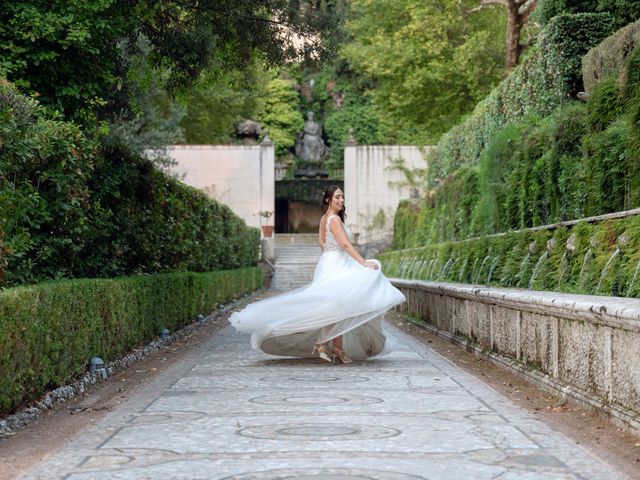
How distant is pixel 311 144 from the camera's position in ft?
227

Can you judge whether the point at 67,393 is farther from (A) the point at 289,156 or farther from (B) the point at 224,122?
(A) the point at 289,156

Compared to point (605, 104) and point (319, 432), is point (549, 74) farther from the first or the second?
point (319, 432)

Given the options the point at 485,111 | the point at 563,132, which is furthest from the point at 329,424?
the point at 485,111

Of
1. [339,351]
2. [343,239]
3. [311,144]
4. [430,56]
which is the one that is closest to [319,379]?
[339,351]

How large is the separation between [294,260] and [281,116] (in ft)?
82.6

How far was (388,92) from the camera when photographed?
133ft

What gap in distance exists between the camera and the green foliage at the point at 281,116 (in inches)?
2721

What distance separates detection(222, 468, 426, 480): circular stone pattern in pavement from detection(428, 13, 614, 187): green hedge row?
1585 cm

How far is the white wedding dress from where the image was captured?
10.4 meters

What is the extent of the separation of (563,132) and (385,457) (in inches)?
396

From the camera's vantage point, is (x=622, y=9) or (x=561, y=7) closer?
(x=622, y=9)

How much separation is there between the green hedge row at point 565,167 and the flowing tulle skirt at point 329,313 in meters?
3.10

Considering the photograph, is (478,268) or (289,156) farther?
(289,156)

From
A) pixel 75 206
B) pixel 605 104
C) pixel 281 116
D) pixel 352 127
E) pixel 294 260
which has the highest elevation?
pixel 281 116
